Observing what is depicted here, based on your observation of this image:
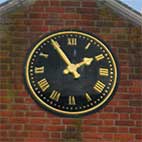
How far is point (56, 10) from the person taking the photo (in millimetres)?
13922

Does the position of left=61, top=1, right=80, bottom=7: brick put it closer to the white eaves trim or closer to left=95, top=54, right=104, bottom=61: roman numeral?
the white eaves trim

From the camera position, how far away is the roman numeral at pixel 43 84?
13.4m

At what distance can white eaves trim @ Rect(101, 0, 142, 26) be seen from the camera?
13807 mm

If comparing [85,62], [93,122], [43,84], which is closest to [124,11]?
[85,62]

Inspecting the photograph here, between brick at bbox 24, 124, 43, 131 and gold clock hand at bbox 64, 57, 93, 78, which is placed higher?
gold clock hand at bbox 64, 57, 93, 78

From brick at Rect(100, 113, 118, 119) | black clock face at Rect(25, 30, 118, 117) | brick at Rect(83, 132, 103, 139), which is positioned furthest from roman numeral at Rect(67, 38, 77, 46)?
brick at Rect(83, 132, 103, 139)

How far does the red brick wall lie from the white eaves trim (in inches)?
3.5

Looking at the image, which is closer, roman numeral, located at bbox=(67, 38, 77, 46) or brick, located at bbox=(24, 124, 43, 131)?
brick, located at bbox=(24, 124, 43, 131)

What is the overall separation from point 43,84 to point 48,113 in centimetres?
50

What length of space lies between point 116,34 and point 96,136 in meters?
1.87

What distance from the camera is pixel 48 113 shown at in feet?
44.0

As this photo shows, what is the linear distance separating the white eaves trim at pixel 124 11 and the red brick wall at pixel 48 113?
9cm

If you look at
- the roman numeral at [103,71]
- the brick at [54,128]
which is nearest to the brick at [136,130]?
the roman numeral at [103,71]

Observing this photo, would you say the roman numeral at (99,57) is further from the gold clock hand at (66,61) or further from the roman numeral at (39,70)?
the roman numeral at (39,70)
